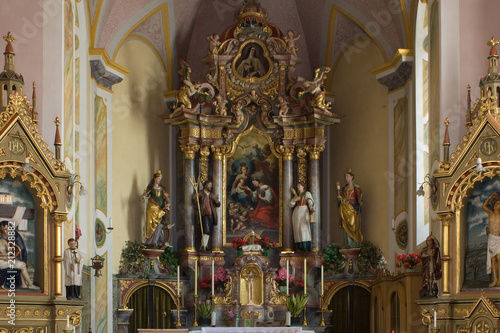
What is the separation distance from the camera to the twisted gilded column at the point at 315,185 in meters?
22.4

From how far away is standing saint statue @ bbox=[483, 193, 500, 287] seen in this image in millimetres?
16016

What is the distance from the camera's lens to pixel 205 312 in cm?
2114

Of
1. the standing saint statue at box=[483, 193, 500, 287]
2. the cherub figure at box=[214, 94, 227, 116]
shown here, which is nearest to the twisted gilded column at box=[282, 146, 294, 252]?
the cherub figure at box=[214, 94, 227, 116]

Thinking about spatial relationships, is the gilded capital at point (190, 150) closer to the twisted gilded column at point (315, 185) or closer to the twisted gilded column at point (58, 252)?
the twisted gilded column at point (315, 185)

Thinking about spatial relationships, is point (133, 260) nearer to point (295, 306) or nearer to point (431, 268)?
point (295, 306)

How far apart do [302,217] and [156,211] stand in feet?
11.1

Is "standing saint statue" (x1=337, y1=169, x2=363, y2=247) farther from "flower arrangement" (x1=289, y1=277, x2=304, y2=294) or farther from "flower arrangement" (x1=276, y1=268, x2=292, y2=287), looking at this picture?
"flower arrangement" (x1=276, y1=268, x2=292, y2=287)

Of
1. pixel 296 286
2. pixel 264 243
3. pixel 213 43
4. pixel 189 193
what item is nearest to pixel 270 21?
pixel 213 43

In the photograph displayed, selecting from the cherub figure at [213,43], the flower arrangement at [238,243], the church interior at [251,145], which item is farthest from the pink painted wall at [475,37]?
the cherub figure at [213,43]

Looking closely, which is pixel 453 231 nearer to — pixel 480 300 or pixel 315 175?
pixel 480 300

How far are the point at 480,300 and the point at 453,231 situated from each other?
1.43 metres

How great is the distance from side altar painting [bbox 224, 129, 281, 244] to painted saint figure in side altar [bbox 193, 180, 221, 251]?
478 mm

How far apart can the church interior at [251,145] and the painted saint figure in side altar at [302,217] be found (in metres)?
0.04

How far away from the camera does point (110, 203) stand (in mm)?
22016
